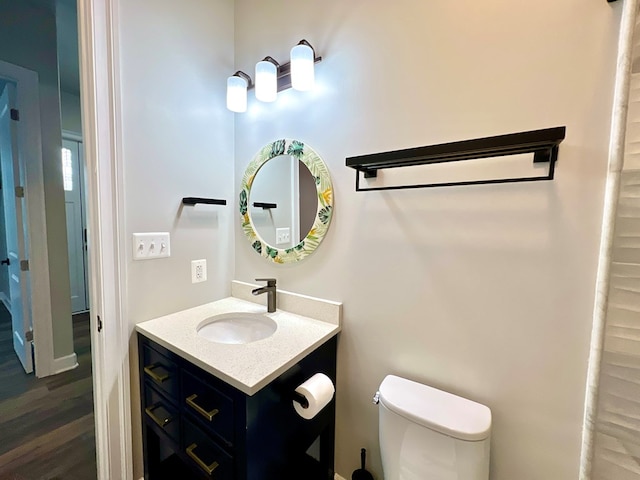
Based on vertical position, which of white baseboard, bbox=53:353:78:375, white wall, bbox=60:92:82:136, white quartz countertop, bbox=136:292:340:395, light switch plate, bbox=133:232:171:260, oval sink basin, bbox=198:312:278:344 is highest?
white wall, bbox=60:92:82:136


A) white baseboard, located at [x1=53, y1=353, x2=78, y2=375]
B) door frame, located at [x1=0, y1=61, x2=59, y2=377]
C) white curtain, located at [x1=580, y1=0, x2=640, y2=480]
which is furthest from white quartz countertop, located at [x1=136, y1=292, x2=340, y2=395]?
white baseboard, located at [x1=53, y1=353, x2=78, y2=375]

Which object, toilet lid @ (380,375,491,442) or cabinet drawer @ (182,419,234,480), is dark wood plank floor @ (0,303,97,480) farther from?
toilet lid @ (380,375,491,442)

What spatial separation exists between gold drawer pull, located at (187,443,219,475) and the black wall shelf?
1.18 m

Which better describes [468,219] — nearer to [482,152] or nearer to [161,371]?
[482,152]

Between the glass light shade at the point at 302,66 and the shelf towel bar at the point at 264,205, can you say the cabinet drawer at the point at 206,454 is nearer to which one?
the shelf towel bar at the point at 264,205

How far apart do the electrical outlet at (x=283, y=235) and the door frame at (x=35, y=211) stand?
2.06m

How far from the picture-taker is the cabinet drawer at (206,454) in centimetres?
92

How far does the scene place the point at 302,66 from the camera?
1.18 m

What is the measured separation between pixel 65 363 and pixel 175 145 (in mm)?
2282

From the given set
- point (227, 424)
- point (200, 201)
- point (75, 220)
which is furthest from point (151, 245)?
point (75, 220)

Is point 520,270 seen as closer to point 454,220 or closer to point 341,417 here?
point 454,220

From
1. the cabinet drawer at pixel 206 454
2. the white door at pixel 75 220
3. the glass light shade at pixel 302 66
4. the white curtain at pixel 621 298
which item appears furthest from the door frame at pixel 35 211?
the white curtain at pixel 621 298

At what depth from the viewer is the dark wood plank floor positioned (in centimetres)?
143

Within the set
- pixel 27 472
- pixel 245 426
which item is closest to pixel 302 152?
pixel 245 426
